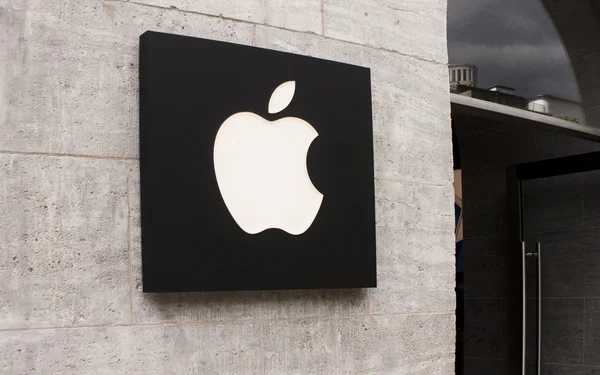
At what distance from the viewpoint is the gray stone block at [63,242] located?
2.86m

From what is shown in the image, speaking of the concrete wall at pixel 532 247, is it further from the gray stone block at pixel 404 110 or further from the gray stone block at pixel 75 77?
the gray stone block at pixel 75 77

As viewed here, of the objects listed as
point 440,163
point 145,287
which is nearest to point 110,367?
point 145,287

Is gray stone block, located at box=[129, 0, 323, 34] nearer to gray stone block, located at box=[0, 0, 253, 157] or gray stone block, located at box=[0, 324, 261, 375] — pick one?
gray stone block, located at box=[0, 0, 253, 157]

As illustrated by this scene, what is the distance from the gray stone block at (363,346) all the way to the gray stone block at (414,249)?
0.08 metres

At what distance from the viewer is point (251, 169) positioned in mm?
3369

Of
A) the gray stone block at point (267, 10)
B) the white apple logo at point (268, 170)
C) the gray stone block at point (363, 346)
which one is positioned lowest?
the gray stone block at point (363, 346)

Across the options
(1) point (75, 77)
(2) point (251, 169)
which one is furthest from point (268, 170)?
(1) point (75, 77)

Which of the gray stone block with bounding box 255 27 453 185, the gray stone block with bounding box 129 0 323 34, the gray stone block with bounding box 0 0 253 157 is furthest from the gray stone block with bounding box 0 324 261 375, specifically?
the gray stone block with bounding box 129 0 323 34

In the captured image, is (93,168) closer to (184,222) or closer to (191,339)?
(184,222)

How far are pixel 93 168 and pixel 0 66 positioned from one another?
48 centimetres

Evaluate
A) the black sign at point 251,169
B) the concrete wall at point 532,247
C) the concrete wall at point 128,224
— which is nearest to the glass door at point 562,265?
the concrete wall at point 532,247

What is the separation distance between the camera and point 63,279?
116 inches

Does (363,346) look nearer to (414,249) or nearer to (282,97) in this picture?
(414,249)

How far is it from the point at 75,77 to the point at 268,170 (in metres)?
0.85
